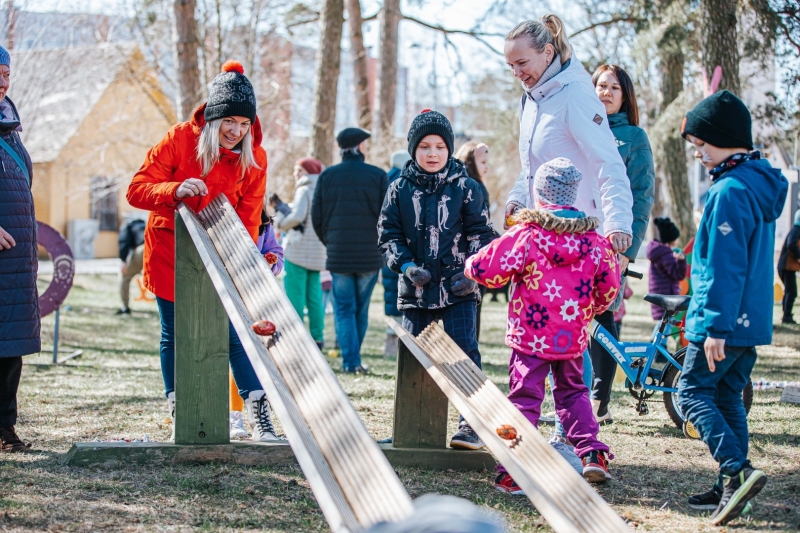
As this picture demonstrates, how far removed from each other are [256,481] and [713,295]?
2251 mm

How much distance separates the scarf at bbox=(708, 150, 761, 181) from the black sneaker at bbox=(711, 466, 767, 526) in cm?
124

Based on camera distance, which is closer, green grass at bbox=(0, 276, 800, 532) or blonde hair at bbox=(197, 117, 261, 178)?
green grass at bbox=(0, 276, 800, 532)

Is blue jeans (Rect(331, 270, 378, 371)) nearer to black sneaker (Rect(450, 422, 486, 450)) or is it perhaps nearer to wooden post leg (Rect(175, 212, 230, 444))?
black sneaker (Rect(450, 422, 486, 450))

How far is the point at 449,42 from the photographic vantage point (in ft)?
71.4

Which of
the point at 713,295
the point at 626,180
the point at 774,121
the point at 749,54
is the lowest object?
the point at 713,295

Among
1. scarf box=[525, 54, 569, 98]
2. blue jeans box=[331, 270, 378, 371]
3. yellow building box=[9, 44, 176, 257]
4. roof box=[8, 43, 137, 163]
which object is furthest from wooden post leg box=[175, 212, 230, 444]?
yellow building box=[9, 44, 176, 257]

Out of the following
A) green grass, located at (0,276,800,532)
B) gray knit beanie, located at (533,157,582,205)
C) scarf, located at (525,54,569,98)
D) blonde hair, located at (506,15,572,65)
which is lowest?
green grass, located at (0,276,800,532)

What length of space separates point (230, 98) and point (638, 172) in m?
2.44

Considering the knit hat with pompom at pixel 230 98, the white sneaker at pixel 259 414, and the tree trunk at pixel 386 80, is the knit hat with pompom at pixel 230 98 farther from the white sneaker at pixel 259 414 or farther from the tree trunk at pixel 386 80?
the tree trunk at pixel 386 80

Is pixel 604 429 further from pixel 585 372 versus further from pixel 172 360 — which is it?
pixel 172 360

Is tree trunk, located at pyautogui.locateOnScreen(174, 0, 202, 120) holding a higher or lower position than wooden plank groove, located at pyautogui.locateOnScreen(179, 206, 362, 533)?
higher

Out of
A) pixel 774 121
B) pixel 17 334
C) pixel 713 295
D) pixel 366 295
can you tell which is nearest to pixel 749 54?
pixel 774 121

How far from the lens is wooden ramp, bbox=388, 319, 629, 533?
2.92 meters

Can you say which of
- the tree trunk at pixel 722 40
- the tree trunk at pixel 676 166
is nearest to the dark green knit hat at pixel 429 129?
the tree trunk at pixel 722 40
